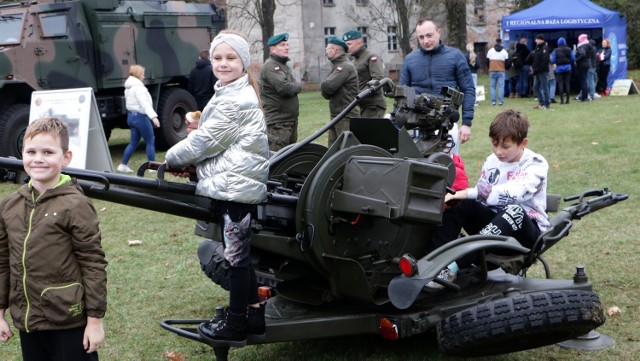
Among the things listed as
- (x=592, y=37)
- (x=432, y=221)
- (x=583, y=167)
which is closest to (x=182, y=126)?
Result: (x=583, y=167)

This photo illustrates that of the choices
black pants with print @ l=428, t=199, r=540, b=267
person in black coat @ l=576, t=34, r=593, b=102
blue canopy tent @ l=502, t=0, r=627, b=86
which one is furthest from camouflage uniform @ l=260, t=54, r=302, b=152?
blue canopy tent @ l=502, t=0, r=627, b=86

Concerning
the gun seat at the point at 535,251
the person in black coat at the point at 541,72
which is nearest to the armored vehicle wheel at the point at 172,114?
the person in black coat at the point at 541,72

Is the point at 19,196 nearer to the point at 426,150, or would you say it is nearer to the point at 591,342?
the point at 426,150

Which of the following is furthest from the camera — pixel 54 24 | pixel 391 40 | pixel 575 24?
pixel 391 40

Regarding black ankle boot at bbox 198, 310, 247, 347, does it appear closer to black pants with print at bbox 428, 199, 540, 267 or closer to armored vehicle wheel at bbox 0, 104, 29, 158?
black pants with print at bbox 428, 199, 540, 267

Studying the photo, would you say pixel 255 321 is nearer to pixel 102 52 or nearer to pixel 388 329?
pixel 388 329

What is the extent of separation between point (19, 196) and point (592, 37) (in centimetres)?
2676

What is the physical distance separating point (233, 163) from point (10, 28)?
423 inches

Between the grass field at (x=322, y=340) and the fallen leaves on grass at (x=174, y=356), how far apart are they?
0.07ft

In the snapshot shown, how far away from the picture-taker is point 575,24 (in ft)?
87.3

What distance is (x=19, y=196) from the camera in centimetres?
342

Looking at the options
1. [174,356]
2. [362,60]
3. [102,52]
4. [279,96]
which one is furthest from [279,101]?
[102,52]

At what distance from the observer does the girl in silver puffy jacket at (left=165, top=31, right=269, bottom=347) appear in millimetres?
4066

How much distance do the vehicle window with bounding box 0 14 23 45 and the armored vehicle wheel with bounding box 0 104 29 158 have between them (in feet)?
3.75
